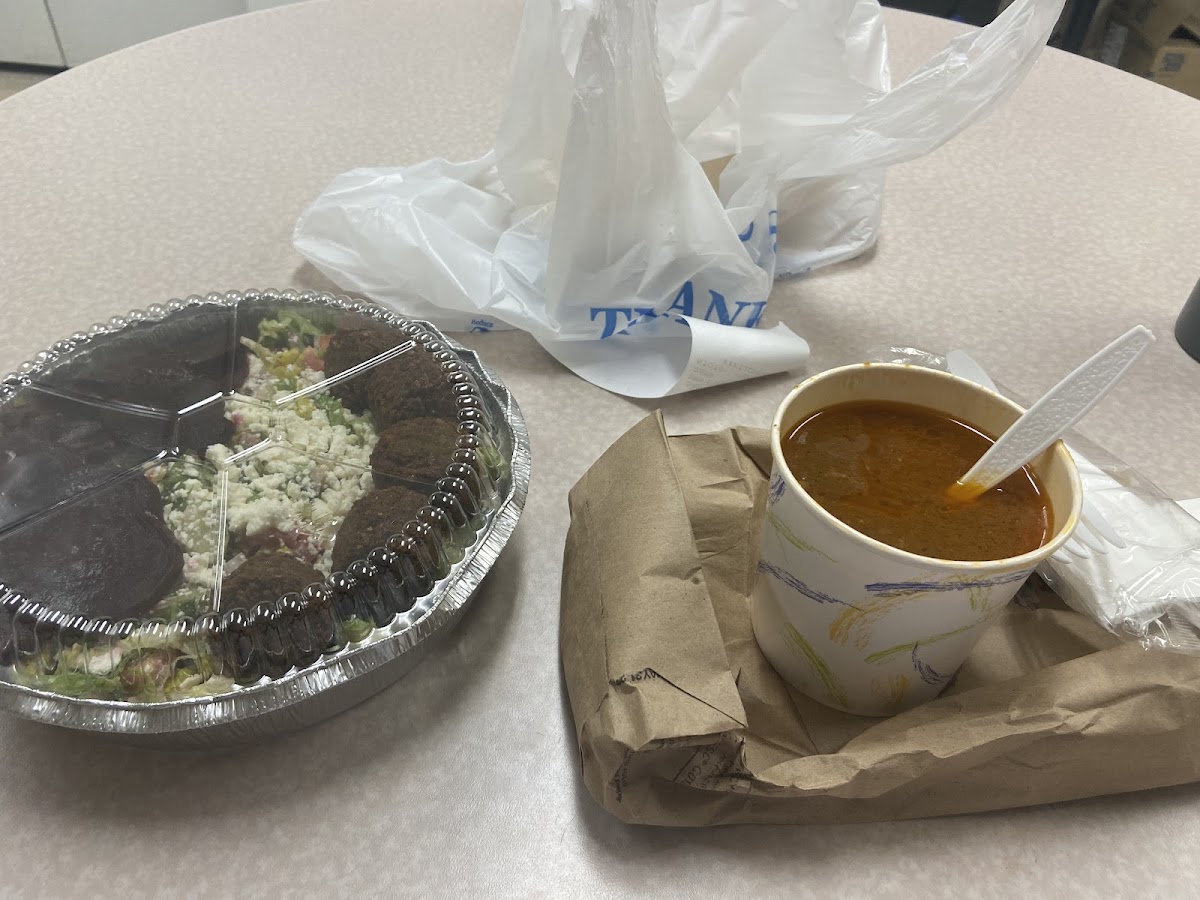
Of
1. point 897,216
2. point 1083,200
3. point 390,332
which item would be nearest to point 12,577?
point 390,332

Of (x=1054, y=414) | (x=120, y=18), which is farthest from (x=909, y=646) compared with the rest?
(x=120, y=18)

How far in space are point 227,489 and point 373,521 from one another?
116mm

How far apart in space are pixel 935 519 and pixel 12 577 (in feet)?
1.82

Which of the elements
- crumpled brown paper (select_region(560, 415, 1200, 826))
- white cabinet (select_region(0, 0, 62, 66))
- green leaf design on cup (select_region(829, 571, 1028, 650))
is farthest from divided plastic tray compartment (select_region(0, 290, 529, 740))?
white cabinet (select_region(0, 0, 62, 66))

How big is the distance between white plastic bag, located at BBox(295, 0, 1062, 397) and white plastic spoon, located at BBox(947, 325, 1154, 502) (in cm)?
33

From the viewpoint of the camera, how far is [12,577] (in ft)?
1.69

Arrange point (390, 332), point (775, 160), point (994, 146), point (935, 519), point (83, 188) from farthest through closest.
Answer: point (994, 146), point (83, 188), point (775, 160), point (390, 332), point (935, 519)

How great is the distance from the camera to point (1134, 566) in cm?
55

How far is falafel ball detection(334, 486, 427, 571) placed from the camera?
54cm

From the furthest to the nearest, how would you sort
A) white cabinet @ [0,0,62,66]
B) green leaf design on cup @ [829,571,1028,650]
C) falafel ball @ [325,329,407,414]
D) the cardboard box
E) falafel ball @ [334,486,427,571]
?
white cabinet @ [0,0,62,66], the cardboard box, falafel ball @ [325,329,407,414], falafel ball @ [334,486,427,571], green leaf design on cup @ [829,571,1028,650]

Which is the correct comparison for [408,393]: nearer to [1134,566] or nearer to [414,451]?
[414,451]

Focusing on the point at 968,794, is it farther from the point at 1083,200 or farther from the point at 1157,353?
the point at 1083,200

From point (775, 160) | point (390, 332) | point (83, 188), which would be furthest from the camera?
point (83, 188)

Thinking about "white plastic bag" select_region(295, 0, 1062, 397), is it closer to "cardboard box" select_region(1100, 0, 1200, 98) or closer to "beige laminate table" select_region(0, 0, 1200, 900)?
"beige laminate table" select_region(0, 0, 1200, 900)
